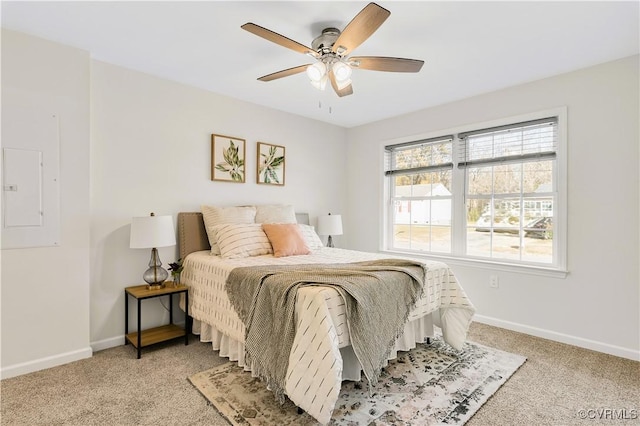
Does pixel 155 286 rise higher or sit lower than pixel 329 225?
lower

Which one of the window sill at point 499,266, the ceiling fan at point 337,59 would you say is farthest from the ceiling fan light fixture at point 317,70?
the window sill at point 499,266

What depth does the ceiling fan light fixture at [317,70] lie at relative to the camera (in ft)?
7.41

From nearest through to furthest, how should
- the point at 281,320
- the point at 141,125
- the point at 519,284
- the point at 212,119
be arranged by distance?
the point at 281,320
the point at 141,125
the point at 519,284
the point at 212,119

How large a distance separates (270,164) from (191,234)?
4.24 ft

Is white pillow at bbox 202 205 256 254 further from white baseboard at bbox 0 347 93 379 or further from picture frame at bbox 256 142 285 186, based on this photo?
white baseboard at bbox 0 347 93 379

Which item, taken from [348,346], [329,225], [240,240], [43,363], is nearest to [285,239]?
[240,240]

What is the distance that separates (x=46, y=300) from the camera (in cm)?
244

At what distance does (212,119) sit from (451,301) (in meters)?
2.89

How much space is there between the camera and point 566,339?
116 inches

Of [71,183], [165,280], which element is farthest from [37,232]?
[165,280]

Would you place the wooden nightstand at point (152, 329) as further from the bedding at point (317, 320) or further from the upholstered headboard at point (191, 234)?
the upholstered headboard at point (191, 234)

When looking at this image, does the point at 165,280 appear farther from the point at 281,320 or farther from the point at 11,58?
the point at 11,58

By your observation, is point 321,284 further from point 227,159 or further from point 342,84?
point 227,159

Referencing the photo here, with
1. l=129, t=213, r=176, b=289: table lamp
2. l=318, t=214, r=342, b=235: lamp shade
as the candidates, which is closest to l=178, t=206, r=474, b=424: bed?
l=129, t=213, r=176, b=289: table lamp
